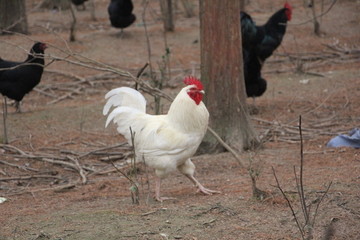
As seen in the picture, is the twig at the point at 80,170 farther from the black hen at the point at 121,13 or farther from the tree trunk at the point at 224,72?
the black hen at the point at 121,13

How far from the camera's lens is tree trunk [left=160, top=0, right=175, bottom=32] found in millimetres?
18047

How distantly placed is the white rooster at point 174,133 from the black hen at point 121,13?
1152 cm

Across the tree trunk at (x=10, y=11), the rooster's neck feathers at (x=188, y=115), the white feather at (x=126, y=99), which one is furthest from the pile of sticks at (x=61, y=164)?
the tree trunk at (x=10, y=11)

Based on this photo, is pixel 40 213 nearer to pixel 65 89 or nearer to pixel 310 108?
pixel 310 108

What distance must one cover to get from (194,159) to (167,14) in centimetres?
1033

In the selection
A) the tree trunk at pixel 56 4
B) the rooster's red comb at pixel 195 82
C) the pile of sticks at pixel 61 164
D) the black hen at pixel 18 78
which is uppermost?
the rooster's red comb at pixel 195 82

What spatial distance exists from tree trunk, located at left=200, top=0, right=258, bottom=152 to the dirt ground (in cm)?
34

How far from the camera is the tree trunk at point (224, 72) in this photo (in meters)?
8.48

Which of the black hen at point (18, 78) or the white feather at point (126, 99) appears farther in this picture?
the black hen at point (18, 78)

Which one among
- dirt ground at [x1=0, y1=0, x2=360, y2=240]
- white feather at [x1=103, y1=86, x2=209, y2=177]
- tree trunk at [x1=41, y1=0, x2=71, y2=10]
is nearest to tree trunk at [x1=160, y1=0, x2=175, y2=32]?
dirt ground at [x1=0, y1=0, x2=360, y2=240]

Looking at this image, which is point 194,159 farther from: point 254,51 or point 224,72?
point 254,51

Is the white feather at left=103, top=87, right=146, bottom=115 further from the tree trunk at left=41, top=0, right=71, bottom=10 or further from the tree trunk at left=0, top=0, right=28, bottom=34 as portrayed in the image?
the tree trunk at left=41, top=0, right=71, bottom=10

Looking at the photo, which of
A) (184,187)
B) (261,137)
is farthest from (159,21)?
(184,187)

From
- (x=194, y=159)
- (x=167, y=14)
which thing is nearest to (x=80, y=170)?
(x=194, y=159)
